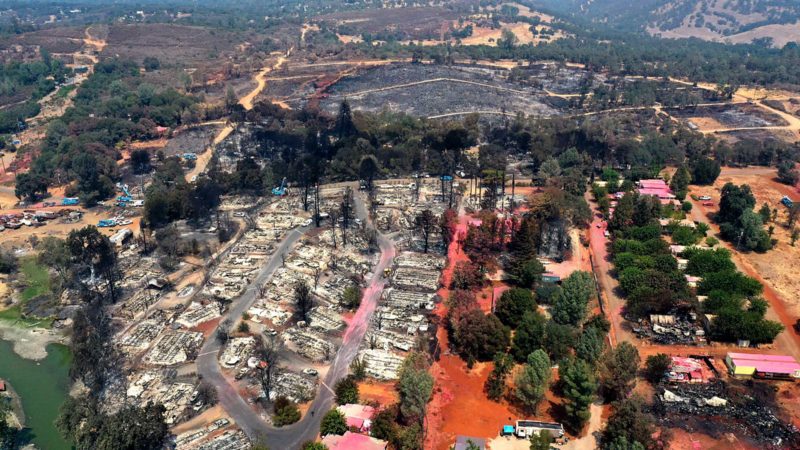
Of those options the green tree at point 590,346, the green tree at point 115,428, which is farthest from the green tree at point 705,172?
the green tree at point 115,428

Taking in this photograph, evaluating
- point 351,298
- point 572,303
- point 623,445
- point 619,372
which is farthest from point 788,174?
point 351,298

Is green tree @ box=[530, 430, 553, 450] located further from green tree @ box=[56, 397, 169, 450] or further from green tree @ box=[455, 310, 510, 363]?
green tree @ box=[56, 397, 169, 450]

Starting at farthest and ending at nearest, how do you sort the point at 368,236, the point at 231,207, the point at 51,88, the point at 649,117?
the point at 51,88, the point at 649,117, the point at 231,207, the point at 368,236

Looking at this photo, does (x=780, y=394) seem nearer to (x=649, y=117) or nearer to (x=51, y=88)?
(x=649, y=117)

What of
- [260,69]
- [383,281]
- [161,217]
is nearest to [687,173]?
[383,281]

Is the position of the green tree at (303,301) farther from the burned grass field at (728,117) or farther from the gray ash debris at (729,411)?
the burned grass field at (728,117)

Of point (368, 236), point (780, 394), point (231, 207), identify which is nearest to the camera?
point (780, 394)
